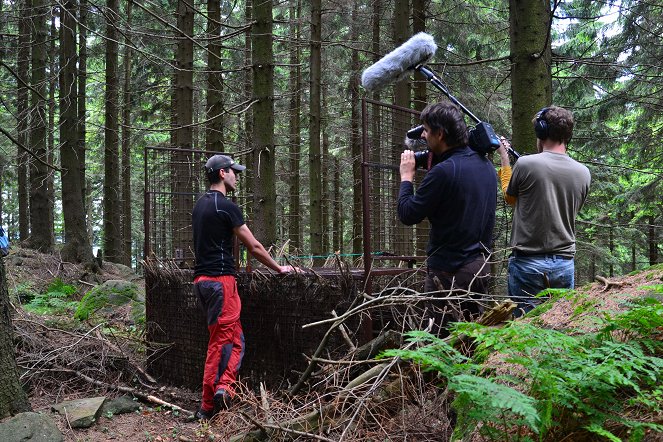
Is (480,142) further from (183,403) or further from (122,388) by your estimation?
(122,388)

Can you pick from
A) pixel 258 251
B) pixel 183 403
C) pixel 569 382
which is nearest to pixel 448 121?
pixel 569 382

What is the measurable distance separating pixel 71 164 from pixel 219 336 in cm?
890

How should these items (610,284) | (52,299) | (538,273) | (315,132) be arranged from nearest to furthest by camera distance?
(610,284)
(538,273)
(52,299)
(315,132)

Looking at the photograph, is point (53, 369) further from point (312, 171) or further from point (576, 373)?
point (312, 171)

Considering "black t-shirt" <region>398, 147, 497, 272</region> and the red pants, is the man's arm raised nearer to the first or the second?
the red pants

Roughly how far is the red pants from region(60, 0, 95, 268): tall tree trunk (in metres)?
8.45

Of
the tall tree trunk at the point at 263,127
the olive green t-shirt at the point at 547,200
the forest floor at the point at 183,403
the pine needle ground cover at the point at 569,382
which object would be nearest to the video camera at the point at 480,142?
the olive green t-shirt at the point at 547,200

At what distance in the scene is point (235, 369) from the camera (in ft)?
17.6

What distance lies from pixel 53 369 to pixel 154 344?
109 centimetres

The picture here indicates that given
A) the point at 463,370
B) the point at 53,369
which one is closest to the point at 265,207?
the point at 53,369

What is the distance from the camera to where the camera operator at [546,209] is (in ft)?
13.2

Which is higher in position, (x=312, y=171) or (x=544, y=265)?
(x=312, y=171)

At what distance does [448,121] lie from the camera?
3.75 meters

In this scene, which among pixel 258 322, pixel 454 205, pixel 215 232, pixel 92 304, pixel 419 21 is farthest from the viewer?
pixel 419 21
